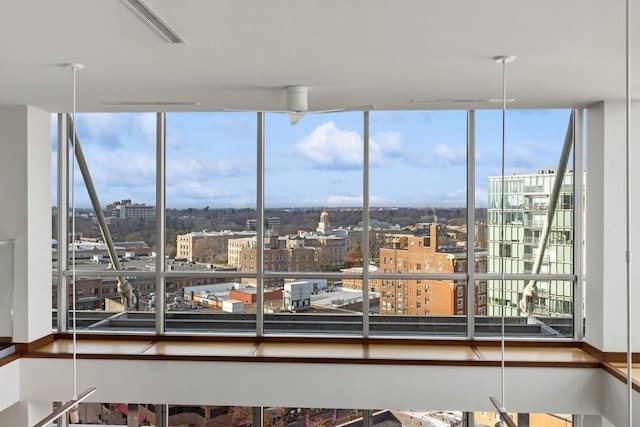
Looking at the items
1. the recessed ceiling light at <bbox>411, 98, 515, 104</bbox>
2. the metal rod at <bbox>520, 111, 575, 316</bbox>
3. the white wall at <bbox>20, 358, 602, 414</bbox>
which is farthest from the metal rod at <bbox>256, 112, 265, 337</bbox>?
the metal rod at <bbox>520, 111, 575, 316</bbox>

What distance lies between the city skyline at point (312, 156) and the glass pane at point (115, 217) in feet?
0.04

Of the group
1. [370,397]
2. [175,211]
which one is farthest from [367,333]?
[175,211]

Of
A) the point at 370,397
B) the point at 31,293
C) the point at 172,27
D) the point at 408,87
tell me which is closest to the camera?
the point at 172,27

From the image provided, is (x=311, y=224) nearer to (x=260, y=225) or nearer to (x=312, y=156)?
(x=260, y=225)

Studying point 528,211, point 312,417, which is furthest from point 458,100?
point 312,417

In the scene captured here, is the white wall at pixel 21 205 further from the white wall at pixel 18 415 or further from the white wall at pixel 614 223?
the white wall at pixel 614 223

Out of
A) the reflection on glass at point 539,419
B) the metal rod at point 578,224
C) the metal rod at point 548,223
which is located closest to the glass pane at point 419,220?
the metal rod at point 548,223

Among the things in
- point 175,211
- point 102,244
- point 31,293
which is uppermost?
point 175,211

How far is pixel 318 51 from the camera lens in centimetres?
317

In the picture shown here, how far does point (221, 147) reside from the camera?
17.8 ft

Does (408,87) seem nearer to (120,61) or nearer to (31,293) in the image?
(120,61)

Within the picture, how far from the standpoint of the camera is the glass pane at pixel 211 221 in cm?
541

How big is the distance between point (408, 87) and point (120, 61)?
6.65 ft

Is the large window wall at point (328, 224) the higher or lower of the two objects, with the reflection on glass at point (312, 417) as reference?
higher
